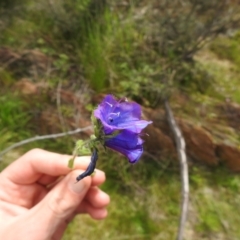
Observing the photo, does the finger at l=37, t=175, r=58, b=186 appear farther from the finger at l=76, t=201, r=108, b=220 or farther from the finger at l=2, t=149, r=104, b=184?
the finger at l=76, t=201, r=108, b=220

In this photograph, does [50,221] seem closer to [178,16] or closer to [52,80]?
[52,80]

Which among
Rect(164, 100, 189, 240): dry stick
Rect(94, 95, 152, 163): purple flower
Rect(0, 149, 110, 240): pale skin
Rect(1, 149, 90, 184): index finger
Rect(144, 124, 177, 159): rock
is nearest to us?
Rect(94, 95, 152, 163): purple flower

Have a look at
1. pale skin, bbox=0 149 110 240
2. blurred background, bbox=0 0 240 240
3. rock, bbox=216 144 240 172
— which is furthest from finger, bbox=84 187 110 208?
rock, bbox=216 144 240 172

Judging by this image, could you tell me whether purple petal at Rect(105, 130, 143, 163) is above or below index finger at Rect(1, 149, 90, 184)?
above

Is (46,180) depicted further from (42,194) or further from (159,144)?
(159,144)

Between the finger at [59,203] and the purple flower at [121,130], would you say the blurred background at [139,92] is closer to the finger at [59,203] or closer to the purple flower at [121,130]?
the finger at [59,203]

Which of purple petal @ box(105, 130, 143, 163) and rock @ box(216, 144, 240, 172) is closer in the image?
purple petal @ box(105, 130, 143, 163)

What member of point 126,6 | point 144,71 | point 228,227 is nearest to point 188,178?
point 228,227
